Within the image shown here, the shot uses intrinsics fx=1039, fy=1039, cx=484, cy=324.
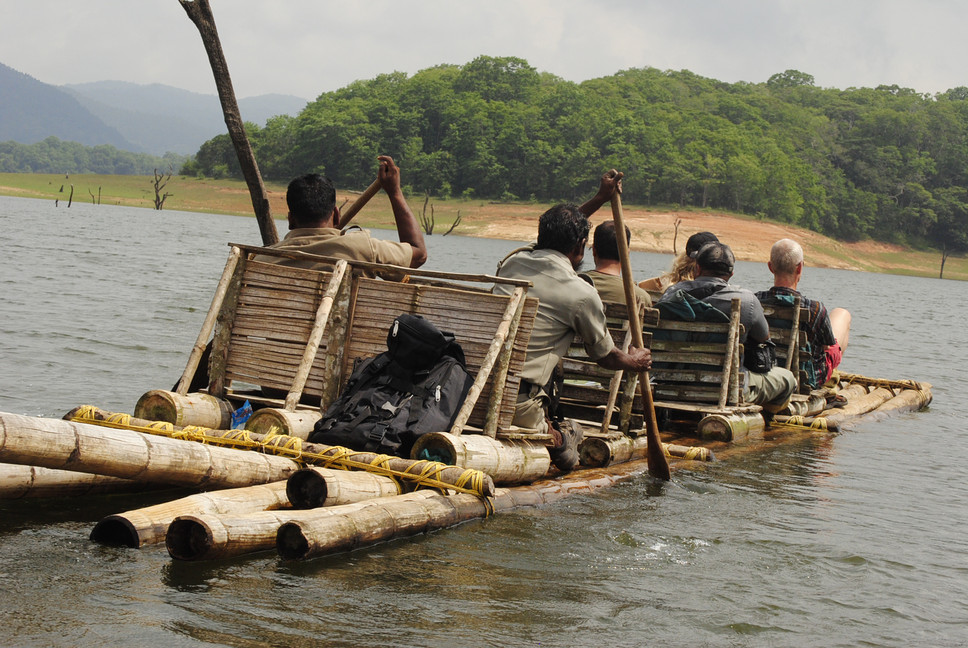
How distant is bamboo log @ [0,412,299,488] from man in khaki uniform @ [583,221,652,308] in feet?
12.9

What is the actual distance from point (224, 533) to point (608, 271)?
5.37 m

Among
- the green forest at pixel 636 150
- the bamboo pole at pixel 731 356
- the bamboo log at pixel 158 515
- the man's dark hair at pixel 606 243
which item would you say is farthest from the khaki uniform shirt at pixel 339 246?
the green forest at pixel 636 150

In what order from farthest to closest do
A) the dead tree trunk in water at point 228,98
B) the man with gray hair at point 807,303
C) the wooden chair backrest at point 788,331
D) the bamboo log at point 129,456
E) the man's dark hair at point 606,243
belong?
1. the wooden chair backrest at point 788,331
2. the man with gray hair at point 807,303
3. the dead tree trunk in water at point 228,98
4. the man's dark hair at point 606,243
5. the bamboo log at point 129,456

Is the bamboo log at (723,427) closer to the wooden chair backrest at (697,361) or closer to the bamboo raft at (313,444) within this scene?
the bamboo raft at (313,444)

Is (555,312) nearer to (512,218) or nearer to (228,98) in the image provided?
(228,98)

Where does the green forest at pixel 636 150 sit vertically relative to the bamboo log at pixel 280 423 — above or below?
above

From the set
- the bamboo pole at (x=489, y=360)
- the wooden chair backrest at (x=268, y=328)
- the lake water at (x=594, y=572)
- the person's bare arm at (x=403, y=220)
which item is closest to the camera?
the lake water at (x=594, y=572)

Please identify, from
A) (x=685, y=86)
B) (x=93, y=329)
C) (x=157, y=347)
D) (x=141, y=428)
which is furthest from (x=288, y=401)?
(x=685, y=86)

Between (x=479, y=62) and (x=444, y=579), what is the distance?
492 ft

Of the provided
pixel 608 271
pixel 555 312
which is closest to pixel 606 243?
pixel 608 271

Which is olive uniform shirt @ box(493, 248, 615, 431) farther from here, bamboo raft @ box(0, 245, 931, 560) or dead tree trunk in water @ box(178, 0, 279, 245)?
dead tree trunk in water @ box(178, 0, 279, 245)

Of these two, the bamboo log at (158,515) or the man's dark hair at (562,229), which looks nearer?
the bamboo log at (158,515)

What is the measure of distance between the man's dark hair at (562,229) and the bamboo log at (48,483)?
11.4 ft

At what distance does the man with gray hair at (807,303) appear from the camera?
11.7 metres
